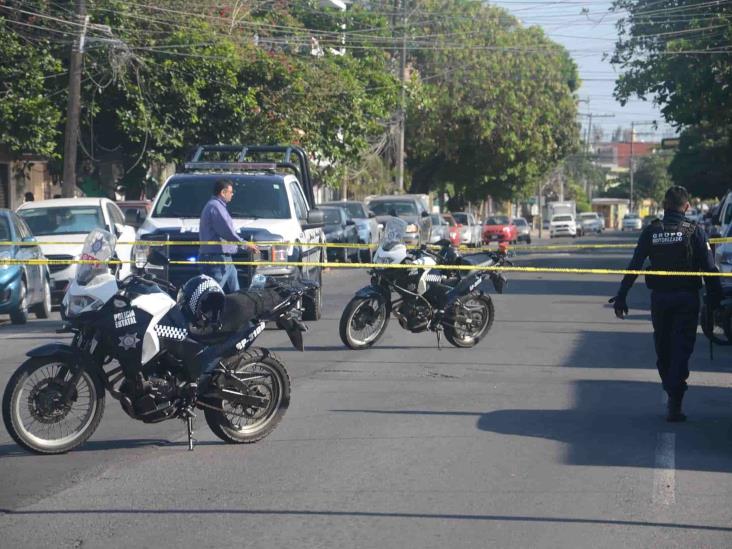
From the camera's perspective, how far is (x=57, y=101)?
30.4 meters

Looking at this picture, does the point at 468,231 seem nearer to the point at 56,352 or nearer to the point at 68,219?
the point at 68,219

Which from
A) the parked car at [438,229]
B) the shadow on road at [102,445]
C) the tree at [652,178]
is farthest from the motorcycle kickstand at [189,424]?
the tree at [652,178]

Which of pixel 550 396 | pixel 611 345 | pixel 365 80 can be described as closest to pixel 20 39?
pixel 365 80

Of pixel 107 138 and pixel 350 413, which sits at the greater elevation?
pixel 107 138

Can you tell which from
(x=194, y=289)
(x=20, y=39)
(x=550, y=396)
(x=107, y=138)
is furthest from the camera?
(x=107, y=138)

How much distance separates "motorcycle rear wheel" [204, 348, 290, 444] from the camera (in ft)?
28.4

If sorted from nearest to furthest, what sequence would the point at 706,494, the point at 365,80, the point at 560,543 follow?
the point at 560,543 → the point at 706,494 → the point at 365,80

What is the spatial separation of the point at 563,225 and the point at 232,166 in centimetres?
6136

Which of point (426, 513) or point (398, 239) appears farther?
point (398, 239)

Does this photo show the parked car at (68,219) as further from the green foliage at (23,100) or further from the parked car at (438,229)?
the parked car at (438,229)

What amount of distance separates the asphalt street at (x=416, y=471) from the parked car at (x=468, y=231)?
35162 mm

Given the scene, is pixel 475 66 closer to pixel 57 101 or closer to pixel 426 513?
pixel 57 101

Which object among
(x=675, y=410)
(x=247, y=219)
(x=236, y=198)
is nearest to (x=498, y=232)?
(x=236, y=198)

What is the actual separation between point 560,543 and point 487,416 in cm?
375
